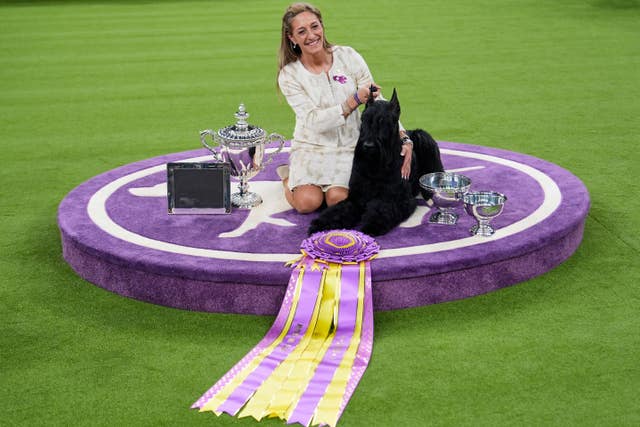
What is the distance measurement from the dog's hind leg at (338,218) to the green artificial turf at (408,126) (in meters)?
0.54

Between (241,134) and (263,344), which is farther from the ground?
(241,134)

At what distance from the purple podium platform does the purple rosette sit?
2.3 inches

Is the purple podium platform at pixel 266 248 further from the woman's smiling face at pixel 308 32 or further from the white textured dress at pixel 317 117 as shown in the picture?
the woman's smiling face at pixel 308 32

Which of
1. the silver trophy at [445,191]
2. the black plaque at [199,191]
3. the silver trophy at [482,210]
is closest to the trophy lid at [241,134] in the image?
the black plaque at [199,191]

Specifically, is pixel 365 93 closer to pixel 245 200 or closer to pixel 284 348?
pixel 245 200

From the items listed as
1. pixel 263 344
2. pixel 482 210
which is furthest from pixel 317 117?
pixel 263 344

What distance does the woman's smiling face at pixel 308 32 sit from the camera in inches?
159

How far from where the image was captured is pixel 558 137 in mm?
6129

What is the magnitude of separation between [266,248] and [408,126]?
2934 mm

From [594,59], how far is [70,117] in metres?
5.05

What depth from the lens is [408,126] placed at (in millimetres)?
6465

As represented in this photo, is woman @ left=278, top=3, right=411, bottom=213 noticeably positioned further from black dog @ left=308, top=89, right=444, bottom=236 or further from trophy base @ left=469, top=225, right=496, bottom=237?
trophy base @ left=469, top=225, right=496, bottom=237

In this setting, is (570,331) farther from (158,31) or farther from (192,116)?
(158,31)

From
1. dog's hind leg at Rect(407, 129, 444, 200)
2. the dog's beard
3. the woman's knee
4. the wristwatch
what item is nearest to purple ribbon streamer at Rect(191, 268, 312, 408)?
the dog's beard
